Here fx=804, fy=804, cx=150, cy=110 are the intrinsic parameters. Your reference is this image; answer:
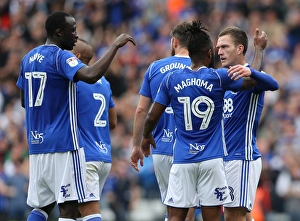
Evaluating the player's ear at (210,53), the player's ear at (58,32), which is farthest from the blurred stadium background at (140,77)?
the player's ear at (58,32)

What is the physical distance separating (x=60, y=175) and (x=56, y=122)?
0.59 metres

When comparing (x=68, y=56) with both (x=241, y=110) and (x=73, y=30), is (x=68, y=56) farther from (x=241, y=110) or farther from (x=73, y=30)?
(x=241, y=110)

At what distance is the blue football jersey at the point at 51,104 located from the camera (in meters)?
8.87

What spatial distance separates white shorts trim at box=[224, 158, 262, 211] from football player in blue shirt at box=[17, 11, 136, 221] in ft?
5.81

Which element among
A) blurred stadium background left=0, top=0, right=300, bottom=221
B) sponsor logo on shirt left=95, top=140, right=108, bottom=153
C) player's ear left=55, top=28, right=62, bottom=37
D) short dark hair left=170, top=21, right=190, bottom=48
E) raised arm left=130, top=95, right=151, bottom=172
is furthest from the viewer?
blurred stadium background left=0, top=0, right=300, bottom=221

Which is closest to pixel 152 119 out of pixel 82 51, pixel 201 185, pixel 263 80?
pixel 201 185

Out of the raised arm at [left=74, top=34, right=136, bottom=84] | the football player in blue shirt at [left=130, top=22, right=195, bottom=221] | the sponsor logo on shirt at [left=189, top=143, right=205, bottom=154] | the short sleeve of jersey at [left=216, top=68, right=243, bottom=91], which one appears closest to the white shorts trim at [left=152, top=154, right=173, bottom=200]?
the football player in blue shirt at [left=130, top=22, right=195, bottom=221]

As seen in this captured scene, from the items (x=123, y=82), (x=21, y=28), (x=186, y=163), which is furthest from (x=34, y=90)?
(x=21, y=28)

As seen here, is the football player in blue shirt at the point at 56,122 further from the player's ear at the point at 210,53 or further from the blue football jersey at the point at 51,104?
the player's ear at the point at 210,53

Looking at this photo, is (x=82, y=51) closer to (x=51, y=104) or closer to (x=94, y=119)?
(x=94, y=119)

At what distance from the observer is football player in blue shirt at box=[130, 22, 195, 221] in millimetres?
10031

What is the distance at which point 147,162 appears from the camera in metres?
18.9

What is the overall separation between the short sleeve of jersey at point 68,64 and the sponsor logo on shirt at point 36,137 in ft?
2.53

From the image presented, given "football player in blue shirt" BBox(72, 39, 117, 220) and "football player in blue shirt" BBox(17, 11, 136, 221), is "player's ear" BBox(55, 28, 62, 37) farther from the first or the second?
"football player in blue shirt" BBox(72, 39, 117, 220)
